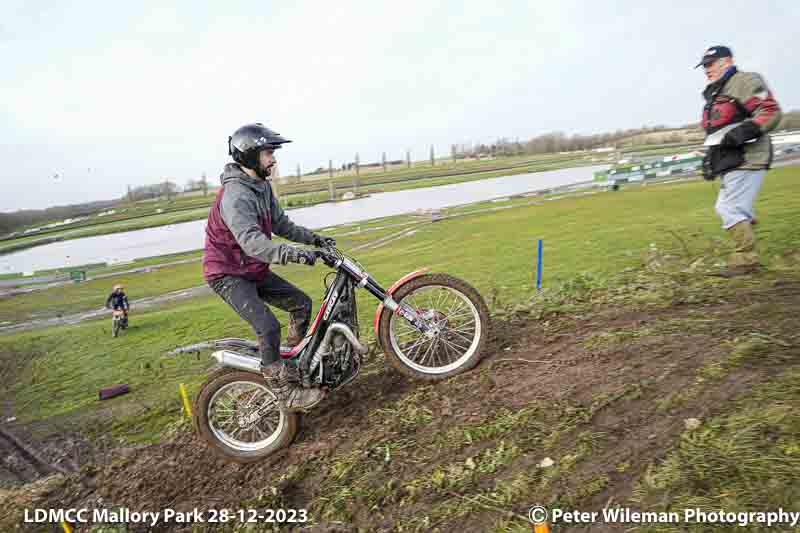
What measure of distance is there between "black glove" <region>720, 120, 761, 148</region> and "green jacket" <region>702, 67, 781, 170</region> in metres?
0.02

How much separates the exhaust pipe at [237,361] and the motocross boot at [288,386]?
Answer: 0.10 metres

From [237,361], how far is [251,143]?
6.81ft

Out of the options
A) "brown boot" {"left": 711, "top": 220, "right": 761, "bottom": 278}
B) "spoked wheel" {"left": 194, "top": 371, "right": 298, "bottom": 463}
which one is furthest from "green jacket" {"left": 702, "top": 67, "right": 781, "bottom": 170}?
"spoked wheel" {"left": 194, "top": 371, "right": 298, "bottom": 463}

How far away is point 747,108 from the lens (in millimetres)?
5461

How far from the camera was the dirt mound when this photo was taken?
9.56ft

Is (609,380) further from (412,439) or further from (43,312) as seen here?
(43,312)

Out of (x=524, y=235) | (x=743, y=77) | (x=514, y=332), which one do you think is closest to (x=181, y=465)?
(x=514, y=332)

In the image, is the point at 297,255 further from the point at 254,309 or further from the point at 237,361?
the point at 237,361

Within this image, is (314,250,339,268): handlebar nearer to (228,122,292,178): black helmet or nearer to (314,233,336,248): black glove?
(314,233,336,248): black glove

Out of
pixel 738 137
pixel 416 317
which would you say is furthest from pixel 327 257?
pixel 738 137

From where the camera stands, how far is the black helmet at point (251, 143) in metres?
4.08

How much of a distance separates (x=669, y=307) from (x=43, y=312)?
36.9 metres

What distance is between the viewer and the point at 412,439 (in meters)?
3.71

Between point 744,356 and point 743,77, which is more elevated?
point 743,77
